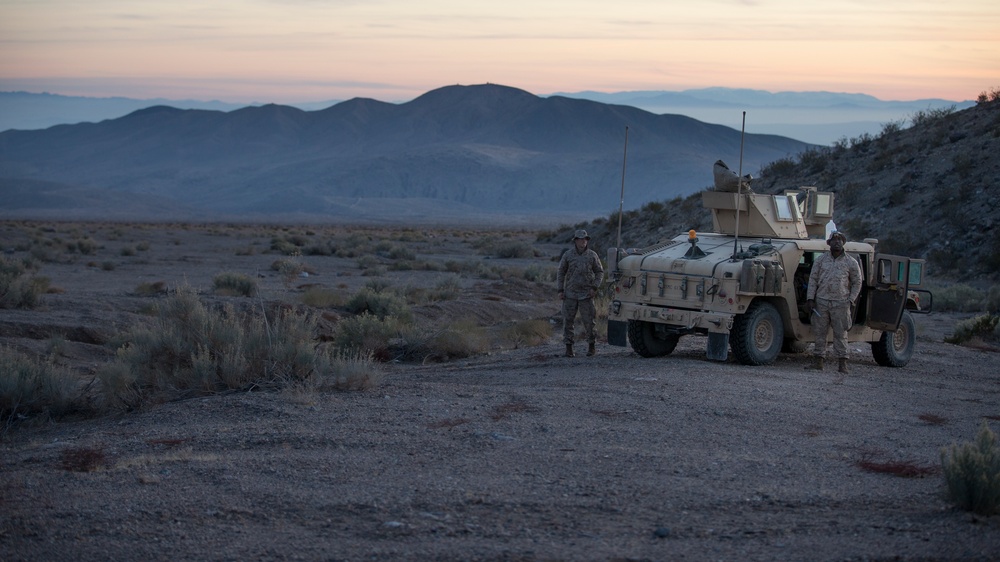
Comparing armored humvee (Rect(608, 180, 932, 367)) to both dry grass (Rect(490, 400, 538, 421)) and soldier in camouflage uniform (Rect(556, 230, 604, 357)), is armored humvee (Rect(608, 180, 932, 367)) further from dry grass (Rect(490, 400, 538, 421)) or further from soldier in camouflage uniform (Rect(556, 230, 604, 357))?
dry grass (Rect(490, 400, 538, 421))

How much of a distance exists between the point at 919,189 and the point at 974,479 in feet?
101

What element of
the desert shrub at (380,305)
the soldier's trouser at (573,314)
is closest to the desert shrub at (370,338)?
the desert shrub at (380,305)

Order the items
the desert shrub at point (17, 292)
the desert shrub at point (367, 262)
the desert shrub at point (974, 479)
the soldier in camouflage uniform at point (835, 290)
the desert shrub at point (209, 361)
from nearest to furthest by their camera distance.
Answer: the desert shrub at point (974, 479) < the desert shrub at point (209, 361) < the soldier in camouflage uniform at point (835, 290) < the desert shrub at point (17, 292) < the desert shrub at point (367, 262)

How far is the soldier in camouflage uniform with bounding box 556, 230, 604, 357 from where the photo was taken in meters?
14.4

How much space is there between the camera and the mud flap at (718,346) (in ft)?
43.9

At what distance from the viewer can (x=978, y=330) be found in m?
19.5

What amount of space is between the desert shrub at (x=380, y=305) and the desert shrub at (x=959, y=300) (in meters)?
12.7

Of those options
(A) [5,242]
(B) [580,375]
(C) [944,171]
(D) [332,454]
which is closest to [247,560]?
(D) [332,454]

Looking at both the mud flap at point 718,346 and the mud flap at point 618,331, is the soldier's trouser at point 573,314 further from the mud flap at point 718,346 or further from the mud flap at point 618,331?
the mud flap at point 718,346

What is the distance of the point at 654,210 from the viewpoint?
48844 millimetres

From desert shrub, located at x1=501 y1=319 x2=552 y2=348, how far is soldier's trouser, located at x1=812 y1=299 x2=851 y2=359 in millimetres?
5799

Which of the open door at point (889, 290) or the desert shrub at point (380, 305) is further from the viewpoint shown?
the desert shrub at point (380, 305)

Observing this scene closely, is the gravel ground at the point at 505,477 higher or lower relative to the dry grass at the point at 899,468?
lower

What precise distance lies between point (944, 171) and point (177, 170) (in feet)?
469
